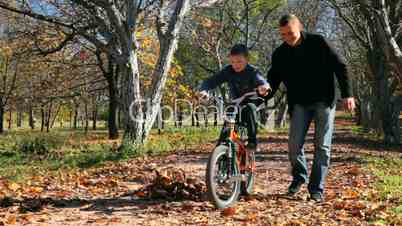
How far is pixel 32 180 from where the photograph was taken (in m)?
8.48

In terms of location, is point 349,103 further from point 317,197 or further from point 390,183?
point 390,183

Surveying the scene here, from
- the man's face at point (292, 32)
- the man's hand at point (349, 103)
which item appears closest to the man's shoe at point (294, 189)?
the man's hand at point (349, 103)

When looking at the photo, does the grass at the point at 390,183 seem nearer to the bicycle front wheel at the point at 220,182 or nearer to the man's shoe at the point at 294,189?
the man's shoe at the point at 294,189

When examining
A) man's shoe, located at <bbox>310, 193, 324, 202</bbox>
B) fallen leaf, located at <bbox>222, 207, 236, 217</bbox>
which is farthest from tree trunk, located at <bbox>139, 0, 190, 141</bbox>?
fallen leaf, located at <bbox>222, 207, 236, 217</bbox>

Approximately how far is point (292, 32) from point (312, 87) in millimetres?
678

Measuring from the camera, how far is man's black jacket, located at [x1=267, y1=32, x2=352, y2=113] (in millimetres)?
5668

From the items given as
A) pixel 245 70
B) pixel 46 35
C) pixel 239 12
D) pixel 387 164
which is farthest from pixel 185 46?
pixel 245 70

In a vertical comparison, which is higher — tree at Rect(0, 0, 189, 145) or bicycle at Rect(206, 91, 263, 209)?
tree at Rect(0, 0, 189, 145)

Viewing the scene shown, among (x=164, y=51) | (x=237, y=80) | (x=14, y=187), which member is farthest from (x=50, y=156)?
(x=237, y=80)

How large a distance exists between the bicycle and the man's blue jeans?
1.82ft

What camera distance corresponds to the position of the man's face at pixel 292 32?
5.63 meters

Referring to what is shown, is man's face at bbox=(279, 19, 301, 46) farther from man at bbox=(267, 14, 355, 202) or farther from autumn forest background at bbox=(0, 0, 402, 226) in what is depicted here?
autumn forest background at bbox=(0, 0, 402, 226)

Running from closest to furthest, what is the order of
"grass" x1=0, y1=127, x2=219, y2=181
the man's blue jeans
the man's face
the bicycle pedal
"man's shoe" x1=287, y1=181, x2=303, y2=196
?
the bicycle pedal → the man's face → the man's blue jeans → "man's shoe" x1=287, y1=181, x2=303, y2=196 → "grass" x1=0, y1=127, x2=219, y2=181

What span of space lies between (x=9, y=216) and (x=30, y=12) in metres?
9.53
